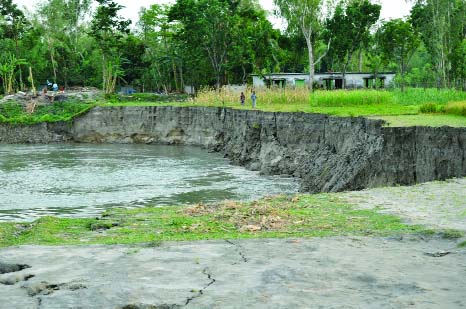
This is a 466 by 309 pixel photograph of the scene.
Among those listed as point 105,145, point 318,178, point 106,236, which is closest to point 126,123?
point 105,145

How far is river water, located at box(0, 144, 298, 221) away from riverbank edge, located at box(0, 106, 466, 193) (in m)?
1.60

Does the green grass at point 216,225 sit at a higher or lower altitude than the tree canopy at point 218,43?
lower

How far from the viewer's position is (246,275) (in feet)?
27.5

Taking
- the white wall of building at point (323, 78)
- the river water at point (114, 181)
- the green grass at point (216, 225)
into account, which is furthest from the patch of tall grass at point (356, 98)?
the white wall of building at point (323, 78)

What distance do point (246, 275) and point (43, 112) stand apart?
170 ft

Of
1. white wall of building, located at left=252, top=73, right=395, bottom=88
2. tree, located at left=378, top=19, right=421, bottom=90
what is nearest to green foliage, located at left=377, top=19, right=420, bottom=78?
tree, located at left=378, top=19, right=421, bottom=90

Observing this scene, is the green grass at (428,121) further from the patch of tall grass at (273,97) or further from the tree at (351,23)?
the tree at (351,23)

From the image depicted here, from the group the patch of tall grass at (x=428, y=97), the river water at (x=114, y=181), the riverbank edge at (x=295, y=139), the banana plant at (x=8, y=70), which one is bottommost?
the river water at (x=114, y=181)

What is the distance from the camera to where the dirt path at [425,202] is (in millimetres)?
11664

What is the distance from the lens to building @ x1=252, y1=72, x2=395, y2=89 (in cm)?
6109

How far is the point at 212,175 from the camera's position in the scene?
31.6 m

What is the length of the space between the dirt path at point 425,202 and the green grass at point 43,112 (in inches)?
1709

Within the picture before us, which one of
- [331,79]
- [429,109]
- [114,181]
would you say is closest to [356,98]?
[429,109]

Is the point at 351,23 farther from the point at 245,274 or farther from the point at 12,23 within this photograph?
the point at 245,274
